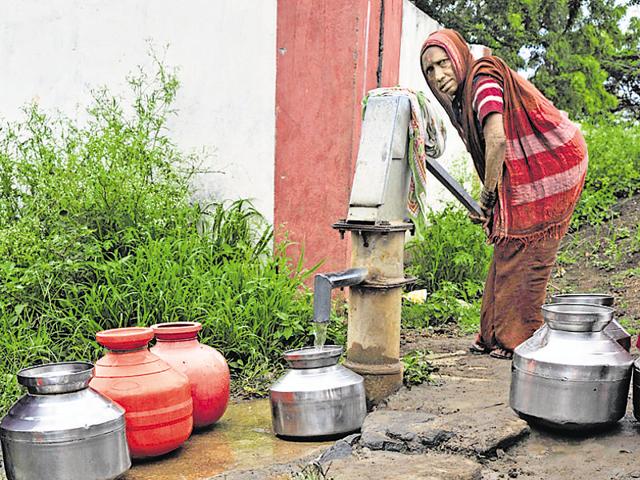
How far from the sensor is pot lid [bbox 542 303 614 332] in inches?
116

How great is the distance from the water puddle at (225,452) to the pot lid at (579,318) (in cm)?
103

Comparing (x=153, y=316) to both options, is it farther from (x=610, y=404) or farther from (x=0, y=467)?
(x=610, y=404)

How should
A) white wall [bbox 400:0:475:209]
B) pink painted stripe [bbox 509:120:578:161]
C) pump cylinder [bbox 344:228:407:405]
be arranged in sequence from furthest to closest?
white wall [bbox 400:0:475:209] < pink painted stripe [bbox 509:120:578:161] < pump cylinder [bbox 344:228:407:405]

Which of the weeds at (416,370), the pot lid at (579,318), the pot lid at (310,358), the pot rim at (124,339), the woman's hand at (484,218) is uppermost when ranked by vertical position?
the woman's hand at (484,218)

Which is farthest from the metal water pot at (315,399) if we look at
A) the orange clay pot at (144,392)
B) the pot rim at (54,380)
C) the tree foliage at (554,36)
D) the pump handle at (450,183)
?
the tree foliage at (554,36)

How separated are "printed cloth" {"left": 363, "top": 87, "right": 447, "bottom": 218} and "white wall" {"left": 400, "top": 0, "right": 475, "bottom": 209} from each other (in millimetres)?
3137

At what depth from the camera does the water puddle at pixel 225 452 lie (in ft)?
9.53

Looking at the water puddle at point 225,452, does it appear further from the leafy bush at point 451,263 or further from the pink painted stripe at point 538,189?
the leafy bush at point 451,263

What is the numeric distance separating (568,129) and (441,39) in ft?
2.87

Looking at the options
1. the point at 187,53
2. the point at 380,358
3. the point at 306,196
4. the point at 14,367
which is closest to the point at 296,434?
the point at 380,358

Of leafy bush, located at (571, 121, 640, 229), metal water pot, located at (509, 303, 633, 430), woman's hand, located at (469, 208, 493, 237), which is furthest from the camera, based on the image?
leafy bush, located at (571, 121, 640, 229)

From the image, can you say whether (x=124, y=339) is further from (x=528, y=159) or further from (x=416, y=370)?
(x=528, y=159)

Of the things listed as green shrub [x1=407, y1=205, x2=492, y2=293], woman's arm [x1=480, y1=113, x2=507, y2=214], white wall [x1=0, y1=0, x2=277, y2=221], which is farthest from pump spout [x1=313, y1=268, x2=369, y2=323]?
green shrub [x1=407, y1=205, x2=492, y2=293]

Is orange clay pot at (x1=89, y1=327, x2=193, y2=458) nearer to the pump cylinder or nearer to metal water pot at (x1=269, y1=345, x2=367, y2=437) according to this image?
metal water pot at (x1=269, y1=345, x2=367, y2=437)
